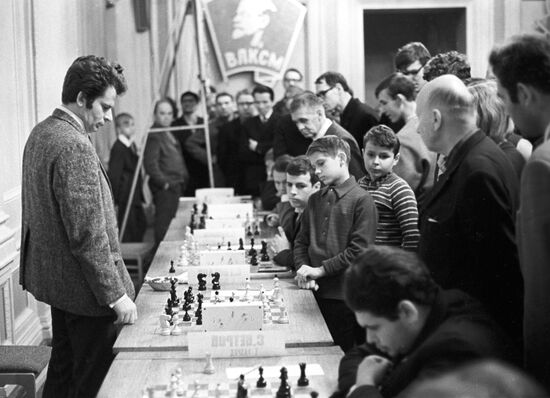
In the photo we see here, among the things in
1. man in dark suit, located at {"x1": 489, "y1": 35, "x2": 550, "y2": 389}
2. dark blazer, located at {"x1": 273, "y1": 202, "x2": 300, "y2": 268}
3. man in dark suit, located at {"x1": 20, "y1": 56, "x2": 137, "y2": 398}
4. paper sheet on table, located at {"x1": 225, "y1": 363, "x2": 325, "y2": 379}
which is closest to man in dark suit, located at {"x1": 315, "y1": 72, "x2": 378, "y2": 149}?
dark blazer, located at {"x1": 273, "y1": 202, "x2": 300, "y2": 268}

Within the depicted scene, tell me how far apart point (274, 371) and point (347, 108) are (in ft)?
13.4

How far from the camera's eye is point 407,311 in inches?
86.5

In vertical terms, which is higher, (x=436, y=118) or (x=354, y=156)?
(x=436, y=118)

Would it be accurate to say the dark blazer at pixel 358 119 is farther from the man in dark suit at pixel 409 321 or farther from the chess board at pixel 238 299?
the man in dark suit at pixel 409 321

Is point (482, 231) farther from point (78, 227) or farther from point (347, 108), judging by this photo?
A: point (347, 108)

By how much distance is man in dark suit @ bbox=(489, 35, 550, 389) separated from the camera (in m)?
2.10

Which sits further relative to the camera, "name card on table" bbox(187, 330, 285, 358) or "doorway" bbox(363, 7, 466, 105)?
"doorway" bbox(363, 7, 466, 105)

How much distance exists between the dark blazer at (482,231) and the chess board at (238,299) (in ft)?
2.99

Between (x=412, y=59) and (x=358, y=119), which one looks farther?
(x=358, y=119)

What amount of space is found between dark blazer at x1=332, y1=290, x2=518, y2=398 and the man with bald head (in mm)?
406

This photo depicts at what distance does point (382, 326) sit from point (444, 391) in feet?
4.01

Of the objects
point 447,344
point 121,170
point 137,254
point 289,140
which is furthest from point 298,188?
point 121,170

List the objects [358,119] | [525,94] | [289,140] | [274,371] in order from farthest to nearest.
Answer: [289,140] < [358,119] < [274,371] < [525,94]

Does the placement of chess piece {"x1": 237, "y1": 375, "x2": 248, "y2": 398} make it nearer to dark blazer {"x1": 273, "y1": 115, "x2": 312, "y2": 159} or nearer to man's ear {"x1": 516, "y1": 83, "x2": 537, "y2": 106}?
man's ear {"x1": 516, "y1": 83, "x2": 537, "y2": 106}
